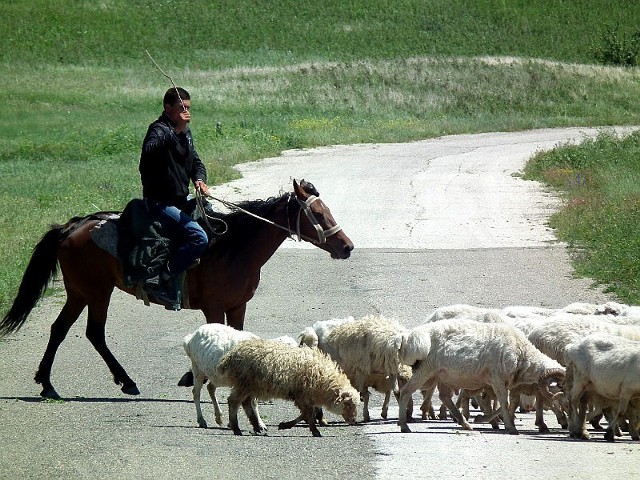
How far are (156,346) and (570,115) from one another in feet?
138

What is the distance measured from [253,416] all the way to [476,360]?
6.76 feet

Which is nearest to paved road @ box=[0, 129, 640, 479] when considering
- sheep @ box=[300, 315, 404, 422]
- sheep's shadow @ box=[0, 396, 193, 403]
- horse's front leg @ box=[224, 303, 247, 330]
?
sheep's shadow @ box=[0, 396, 193, 403]

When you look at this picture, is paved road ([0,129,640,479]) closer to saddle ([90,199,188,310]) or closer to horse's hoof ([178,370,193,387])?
horse's hoof ([178,370,193,387])

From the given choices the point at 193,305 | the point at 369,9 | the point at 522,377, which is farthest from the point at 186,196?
the point at 369,9

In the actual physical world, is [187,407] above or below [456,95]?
below

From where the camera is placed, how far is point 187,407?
11.8m

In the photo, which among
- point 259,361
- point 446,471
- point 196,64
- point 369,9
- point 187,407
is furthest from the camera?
point 369,9

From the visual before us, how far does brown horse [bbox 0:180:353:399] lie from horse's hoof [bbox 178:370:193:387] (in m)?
0.48

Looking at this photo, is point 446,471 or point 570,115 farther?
point 570,115

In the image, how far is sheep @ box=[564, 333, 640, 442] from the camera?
1023cm

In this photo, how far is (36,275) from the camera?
13727 millimetres

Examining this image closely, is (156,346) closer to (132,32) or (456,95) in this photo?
(456,95)

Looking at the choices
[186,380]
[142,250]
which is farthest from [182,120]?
[186,380]

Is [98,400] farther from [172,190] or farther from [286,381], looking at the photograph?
[286,381]
